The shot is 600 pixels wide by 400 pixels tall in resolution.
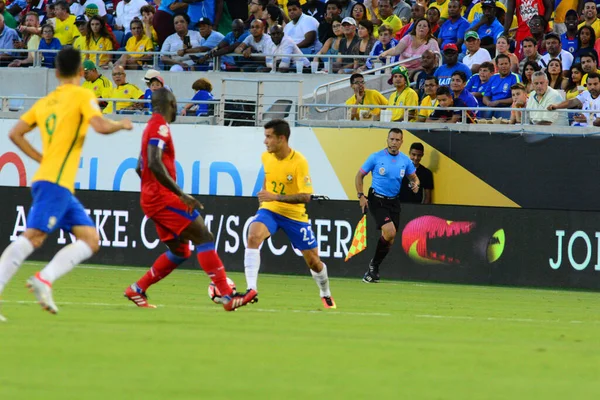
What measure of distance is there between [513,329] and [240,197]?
1072 centimetres

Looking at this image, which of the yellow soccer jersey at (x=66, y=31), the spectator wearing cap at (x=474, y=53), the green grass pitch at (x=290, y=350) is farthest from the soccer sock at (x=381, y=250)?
the yellow soccer jersey at (x=66, y=31)

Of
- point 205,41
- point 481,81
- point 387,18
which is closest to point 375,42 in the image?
point 387,18

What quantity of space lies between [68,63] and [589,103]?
526 inches

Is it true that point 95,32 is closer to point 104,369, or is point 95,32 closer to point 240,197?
point 240,197

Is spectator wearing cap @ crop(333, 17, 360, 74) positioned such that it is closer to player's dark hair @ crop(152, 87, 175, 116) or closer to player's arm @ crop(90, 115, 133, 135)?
player's dark hair @ crop(152, 87, 175, 116)

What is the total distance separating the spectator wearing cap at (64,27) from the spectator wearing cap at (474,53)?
9.76 metres

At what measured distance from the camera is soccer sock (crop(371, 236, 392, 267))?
Result: 62.4 ft

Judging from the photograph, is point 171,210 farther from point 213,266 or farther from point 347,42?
point 347,42

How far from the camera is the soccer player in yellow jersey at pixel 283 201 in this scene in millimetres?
12609

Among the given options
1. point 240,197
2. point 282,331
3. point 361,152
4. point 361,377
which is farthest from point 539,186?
point 361,377

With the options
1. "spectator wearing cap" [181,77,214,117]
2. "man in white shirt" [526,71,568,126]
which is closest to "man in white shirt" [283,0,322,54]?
"spectator wearing cap" [181,77,214,117]

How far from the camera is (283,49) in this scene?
25219 millimetres

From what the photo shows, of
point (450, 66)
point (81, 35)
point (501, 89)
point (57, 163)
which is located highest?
point (81, 35)

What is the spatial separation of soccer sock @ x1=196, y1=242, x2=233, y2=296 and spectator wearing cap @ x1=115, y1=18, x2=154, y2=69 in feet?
51.6
